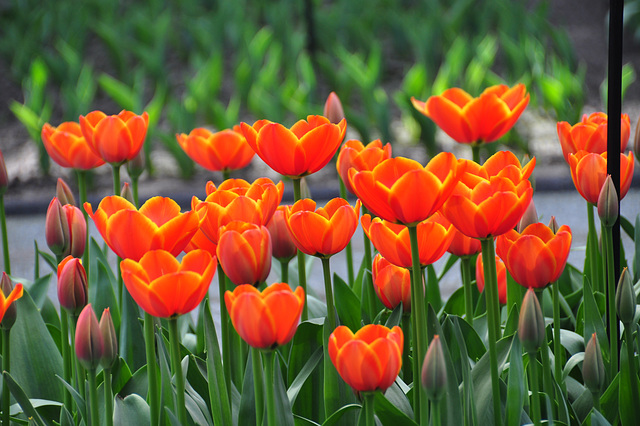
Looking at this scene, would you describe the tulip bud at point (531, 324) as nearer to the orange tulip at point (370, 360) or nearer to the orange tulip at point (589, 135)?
the orange tulip at point (370, 360)

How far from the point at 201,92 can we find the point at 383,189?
305 centimetres

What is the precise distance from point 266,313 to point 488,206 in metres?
0.26

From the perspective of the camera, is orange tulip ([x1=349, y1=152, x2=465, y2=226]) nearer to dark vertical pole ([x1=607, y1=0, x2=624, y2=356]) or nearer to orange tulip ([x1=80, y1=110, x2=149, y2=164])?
dark vertical pole ([x1=607, y1=0, x2=624, y2=356])

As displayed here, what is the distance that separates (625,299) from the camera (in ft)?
3.04

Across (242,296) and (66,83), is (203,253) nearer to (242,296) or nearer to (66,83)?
(242,296)

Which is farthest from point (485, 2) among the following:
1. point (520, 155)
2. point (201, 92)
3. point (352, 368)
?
point (352, 368)

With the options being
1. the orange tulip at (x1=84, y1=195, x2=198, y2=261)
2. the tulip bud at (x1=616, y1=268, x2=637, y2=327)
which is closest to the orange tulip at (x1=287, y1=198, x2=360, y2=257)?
the orange tulip at (x1=84, y1=195, x2=198, y2=261)

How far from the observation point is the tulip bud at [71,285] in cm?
94

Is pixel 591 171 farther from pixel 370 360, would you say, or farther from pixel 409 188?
pixel 370 360

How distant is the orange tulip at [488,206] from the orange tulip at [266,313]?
0.67ft

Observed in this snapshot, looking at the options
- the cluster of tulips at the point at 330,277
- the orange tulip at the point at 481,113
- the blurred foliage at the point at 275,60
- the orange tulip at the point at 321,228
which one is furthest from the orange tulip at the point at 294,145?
the blurred foliage at the point at 275,60

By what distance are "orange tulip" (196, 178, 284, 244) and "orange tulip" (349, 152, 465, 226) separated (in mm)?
139

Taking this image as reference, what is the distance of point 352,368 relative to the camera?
74 cm

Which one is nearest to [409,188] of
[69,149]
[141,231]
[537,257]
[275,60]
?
[537,257]
